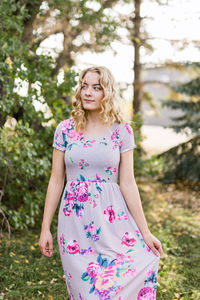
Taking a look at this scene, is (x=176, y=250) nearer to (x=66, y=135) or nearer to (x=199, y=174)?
(x=66, y=135)

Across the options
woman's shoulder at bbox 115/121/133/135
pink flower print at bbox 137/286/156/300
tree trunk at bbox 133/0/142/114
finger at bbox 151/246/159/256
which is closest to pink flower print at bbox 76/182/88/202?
woman's shoulder at bbox 115/121/133/135

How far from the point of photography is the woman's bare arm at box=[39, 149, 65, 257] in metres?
2.59

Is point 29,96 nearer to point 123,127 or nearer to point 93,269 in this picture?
point 123,127

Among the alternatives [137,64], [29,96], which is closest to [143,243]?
[29,96]

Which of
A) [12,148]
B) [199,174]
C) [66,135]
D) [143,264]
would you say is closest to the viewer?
[143,264]

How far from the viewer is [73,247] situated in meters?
2.48

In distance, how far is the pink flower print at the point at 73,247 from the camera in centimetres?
246

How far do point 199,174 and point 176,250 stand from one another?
4.24 m

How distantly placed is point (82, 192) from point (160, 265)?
A: 281 cm

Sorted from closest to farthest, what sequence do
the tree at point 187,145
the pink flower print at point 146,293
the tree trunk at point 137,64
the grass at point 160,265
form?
the pink flower print at point 146,293, the grass at point 160,265, the tree at point 187,145, the tree trunk at point 137,64

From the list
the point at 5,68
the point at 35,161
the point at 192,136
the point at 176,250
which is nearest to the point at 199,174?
the point at 192,136

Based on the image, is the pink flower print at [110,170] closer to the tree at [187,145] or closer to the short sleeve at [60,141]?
the short sleeve at [60,141]

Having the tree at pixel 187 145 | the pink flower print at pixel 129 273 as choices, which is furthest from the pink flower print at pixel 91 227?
the tree at pixel 187 145

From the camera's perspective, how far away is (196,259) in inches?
203
